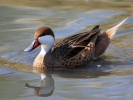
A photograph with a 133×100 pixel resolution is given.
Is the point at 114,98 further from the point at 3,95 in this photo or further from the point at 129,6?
the point at 129,6

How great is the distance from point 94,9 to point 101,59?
3.79m

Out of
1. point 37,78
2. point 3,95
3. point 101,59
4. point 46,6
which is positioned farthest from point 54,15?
point 3,95

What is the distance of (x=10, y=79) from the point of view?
22.1 feet

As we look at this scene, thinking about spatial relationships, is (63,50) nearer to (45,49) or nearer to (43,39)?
(45,49)

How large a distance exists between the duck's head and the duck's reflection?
564 mm

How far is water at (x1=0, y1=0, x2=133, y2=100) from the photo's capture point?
6043mm

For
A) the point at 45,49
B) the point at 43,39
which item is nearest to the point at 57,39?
the point at 45,49

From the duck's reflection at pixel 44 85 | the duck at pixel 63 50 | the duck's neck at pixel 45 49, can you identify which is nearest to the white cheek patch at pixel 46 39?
the duck at pixel 63 50

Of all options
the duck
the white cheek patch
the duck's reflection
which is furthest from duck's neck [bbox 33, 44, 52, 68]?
the duck's reflection

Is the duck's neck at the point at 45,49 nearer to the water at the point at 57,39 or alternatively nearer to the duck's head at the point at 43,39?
the duck's head at the point at 43,39

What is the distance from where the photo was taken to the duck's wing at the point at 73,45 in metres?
7.66

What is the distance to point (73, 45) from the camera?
7781 millimetres

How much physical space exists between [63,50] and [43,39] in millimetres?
529

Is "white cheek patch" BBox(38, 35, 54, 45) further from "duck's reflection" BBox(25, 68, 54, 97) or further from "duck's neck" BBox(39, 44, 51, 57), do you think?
"duck's reflection" BBox(25, 68, 54, 97)
